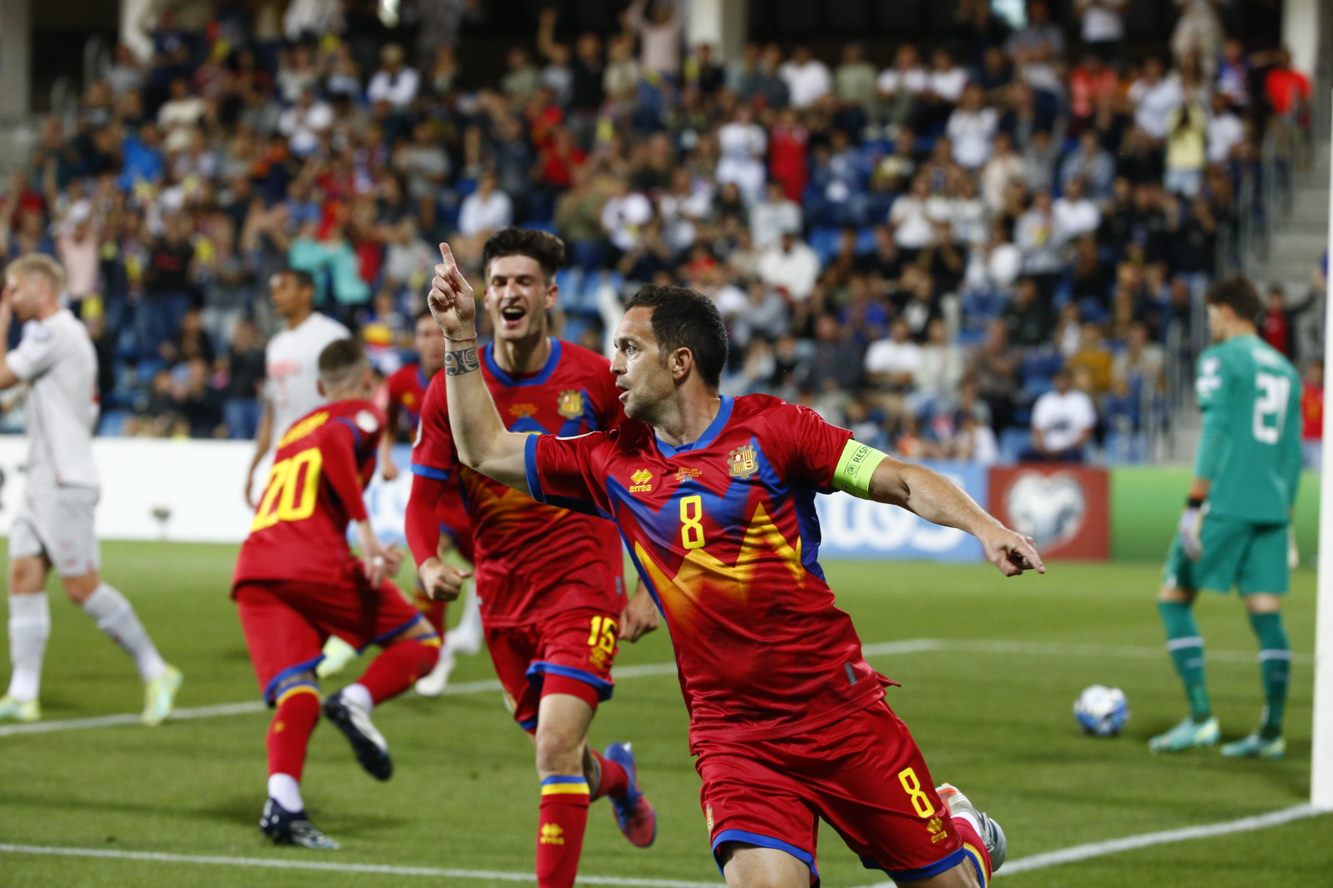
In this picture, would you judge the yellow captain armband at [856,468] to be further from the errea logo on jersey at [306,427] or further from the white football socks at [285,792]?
the errea logo on jersey at [306,427]

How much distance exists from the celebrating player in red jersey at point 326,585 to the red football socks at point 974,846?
3345 millimetres

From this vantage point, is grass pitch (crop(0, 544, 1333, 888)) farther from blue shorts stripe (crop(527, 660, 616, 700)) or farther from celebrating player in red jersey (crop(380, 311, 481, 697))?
blue shorts stripe (crop(527, 660, 616, 700))

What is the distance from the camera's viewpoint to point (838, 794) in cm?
516

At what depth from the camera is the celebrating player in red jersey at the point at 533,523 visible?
7.11m

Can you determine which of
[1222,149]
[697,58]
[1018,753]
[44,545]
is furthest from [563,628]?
[697,58]

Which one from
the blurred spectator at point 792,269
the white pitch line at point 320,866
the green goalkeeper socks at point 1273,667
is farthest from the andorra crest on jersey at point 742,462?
the blurred spectator at point 792,269

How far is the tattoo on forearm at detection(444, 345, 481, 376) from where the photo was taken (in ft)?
18.2

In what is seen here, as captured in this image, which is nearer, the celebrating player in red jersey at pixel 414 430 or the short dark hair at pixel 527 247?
the short dark hair at pixel 527 247

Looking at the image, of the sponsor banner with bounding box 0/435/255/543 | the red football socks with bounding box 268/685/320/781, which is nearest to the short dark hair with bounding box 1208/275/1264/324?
the red football socks with bounding box 268/685/320/781

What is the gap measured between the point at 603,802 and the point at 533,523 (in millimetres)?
2575

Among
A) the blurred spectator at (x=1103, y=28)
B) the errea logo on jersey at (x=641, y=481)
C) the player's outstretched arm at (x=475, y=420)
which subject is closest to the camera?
the errea logo on jersey at (x=641, y=481)

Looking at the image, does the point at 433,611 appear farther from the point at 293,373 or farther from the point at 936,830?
the point at 936,830

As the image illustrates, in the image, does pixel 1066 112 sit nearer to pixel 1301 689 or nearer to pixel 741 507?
pixel 1301 689

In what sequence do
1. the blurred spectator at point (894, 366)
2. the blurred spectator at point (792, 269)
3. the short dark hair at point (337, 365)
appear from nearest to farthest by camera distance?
the short dark hair at point (337, 365) → the blurred spectator at point (894, 366) → the blurred spectator at point (792, 269)
